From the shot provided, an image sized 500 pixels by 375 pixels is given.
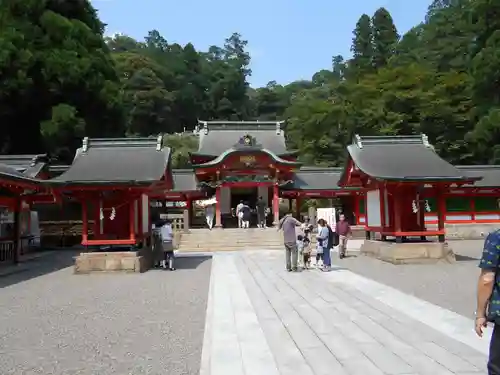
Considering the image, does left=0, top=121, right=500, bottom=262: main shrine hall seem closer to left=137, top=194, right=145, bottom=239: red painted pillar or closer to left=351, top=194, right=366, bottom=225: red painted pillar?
left=137, top=194, right=145, bottom=239: red painted pillar

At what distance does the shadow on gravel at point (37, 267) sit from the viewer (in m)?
14.1

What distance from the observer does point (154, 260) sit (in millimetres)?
17750

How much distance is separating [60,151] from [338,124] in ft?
76.8

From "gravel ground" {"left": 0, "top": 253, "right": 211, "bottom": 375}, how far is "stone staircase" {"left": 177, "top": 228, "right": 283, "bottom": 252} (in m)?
10.4

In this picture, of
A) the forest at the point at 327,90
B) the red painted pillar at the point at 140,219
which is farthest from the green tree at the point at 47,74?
the red painted pillar at the point at 140,219

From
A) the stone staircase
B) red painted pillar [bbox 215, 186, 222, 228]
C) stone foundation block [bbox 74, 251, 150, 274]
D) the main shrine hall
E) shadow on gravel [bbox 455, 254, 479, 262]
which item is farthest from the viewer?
red painted pillar [bbox 215, 186, 222, 228]

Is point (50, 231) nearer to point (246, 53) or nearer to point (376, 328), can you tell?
point (376, 328)

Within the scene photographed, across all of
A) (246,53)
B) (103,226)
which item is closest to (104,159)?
(103,226)

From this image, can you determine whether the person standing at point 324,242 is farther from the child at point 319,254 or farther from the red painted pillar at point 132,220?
the red painted pillar at point 132,220

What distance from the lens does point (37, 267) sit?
1733 centimetres

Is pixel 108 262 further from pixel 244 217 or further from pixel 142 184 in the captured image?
pixel 244 217

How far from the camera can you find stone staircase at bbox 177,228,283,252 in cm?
2422

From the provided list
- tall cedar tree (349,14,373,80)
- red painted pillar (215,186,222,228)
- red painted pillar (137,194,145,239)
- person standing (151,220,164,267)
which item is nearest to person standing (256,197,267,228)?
red painted pillar (215,186,222,228)

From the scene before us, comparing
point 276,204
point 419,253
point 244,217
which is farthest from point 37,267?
point 276,204
